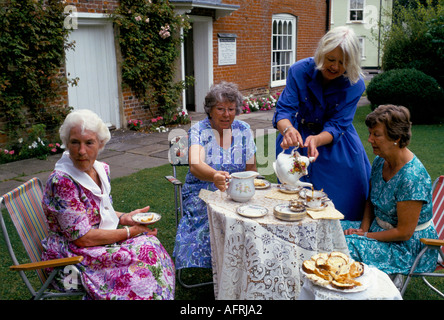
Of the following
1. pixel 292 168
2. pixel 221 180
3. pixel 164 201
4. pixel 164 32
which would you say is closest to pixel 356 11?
pixel 164 32

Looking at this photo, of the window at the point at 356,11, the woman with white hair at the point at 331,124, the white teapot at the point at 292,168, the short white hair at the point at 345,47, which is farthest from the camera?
the window at the point at 356,11

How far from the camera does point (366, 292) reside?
1.87 meters

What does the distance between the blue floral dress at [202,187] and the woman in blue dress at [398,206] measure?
936mm

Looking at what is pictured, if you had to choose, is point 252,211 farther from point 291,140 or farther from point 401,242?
point 401,242

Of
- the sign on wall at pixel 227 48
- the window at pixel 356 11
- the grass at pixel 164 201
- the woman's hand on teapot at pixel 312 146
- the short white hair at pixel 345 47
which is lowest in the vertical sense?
the grass at pixel 164 201

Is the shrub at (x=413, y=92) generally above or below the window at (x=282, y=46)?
below

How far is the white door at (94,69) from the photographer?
24.4 feet

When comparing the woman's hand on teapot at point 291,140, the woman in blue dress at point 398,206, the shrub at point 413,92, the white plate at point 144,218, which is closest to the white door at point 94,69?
the white plate at point 144,218

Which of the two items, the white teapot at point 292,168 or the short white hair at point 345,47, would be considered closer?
the white teapot at point 292,168

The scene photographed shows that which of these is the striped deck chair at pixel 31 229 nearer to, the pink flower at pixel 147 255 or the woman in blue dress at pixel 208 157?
the pink flower at pixel 147 255

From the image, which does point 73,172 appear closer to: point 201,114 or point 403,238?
point 403,238

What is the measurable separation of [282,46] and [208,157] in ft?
36.8

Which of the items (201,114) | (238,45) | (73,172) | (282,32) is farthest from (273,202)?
(282,32)

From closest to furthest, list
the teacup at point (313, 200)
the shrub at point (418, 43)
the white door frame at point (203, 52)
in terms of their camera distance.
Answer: the teacup at point (313, 200), the shrub at point (418, 43), the white door frame at point (203, 52)
